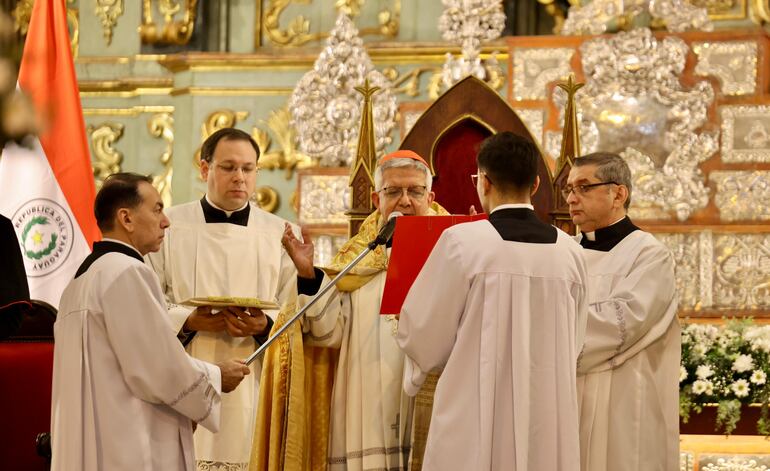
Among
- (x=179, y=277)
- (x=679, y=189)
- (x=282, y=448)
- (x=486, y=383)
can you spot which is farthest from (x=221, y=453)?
(x=679, y=189)

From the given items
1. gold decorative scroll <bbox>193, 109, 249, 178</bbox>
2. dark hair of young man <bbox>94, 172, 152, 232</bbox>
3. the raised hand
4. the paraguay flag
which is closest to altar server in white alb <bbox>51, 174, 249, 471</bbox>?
dark hair of young man <bbox>94, 172, 152, 232</bbox>

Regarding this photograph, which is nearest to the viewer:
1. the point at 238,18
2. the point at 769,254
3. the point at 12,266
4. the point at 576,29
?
the point at 12,266

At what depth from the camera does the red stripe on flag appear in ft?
23.9

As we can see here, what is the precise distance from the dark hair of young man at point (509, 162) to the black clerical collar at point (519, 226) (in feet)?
0.27

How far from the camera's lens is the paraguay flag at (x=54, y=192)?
7059mm

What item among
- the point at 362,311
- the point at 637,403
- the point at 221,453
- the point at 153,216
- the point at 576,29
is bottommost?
the point at 221,453

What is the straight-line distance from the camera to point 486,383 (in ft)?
12.2

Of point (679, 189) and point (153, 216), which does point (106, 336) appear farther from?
point (679, 189)

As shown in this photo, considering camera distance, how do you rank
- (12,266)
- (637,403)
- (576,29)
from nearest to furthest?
(637,403), (12,266), (576,29)

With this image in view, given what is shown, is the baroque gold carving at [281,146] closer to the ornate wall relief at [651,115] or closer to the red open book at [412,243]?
the ornate wall relief at [651,115]

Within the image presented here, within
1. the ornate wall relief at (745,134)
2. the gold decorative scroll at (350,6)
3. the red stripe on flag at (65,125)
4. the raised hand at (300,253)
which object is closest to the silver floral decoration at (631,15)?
the ornate wall relief at (745,134)

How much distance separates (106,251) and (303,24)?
17.2ft

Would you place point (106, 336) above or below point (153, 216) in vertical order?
below

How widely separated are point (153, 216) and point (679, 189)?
4.37 meters
